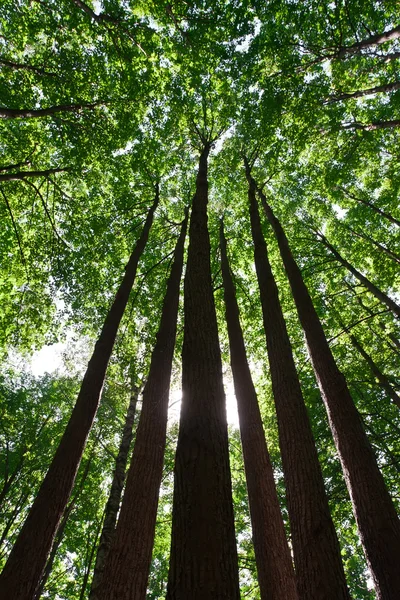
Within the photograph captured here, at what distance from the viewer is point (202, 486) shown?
2303 mm

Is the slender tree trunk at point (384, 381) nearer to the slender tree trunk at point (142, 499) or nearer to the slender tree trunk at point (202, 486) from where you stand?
the slender tree trunk at point (142, 499)

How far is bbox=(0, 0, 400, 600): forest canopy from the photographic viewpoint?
3918mm

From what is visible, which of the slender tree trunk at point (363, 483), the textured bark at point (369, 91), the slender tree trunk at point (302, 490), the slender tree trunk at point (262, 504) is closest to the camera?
Answer: the slender tree trunk at point (302, 490)

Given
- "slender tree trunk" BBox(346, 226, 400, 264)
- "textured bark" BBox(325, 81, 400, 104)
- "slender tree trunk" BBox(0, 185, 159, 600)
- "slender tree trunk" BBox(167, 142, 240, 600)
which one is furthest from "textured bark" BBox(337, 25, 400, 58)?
"slender tree trunk" BBox(0, 185, 159, 600)

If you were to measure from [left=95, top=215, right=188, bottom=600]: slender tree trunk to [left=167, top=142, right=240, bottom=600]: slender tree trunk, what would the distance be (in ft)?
10.8

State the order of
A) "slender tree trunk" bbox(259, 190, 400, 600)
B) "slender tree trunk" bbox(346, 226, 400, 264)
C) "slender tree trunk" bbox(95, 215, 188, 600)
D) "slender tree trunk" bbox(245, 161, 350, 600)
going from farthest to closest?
"slender tree trunk" bbox(346, 226, 400, 264)
"slender tree trunk" bbox(95, 215, 188, 600)
"slender tree trunk" bbox(259, 190, 400, 600)
"slender tree trunk" bbox(245, 161, 350, 600)

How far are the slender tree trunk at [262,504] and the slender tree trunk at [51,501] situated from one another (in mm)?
3402

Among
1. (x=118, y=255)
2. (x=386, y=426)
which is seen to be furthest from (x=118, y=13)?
(x=386, y=426)

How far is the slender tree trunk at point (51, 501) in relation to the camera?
4.11m

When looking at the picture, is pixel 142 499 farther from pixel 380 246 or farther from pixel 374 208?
pixel 374 208

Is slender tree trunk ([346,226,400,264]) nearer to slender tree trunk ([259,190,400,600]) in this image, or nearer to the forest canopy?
the forest canopy

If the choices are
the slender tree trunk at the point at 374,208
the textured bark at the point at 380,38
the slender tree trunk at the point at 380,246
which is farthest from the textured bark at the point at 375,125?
the slender tree trunk at the point at 380,246

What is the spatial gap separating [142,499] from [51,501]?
4.71 ft

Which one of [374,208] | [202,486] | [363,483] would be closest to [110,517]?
[363,483]
